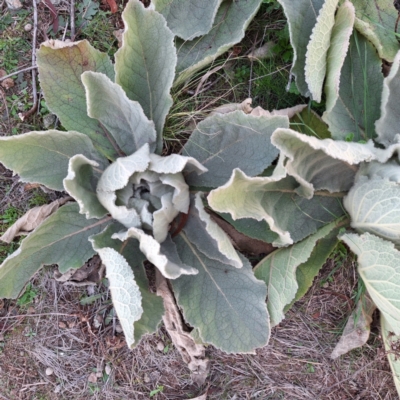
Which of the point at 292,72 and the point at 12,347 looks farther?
the point at 12,347

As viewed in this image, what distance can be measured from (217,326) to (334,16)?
45.9 inches

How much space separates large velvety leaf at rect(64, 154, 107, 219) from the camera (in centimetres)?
136

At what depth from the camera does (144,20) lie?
1.52 meters

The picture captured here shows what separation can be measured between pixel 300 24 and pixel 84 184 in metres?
0.94

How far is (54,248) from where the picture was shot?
1.65 m

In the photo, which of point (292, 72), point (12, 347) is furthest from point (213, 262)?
point (12, 347)

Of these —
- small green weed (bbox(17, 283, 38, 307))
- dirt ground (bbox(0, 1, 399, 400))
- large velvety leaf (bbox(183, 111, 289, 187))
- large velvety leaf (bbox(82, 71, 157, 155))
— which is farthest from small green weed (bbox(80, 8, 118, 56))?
small green weed (bbox(17, 283, 38, 307))

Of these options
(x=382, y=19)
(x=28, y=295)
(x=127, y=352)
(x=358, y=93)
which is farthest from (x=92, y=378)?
(x=382, y=19)

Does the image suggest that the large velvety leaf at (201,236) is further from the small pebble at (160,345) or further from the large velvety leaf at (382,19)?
the large velvety leaf at (382,19)

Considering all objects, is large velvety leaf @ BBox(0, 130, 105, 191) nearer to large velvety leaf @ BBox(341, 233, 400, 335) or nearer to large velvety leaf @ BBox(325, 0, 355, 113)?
large velvety leaf @ BBox(325, 0, 355, 113)

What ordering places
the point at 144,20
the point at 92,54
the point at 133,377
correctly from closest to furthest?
the point at 144,20 → the point at 92,54 → the point at 133,377

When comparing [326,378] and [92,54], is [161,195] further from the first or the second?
[326,378]

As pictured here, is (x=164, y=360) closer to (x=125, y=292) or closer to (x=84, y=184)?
(x=125, y=292)

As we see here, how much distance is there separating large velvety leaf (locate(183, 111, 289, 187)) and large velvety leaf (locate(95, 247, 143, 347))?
453 mm
